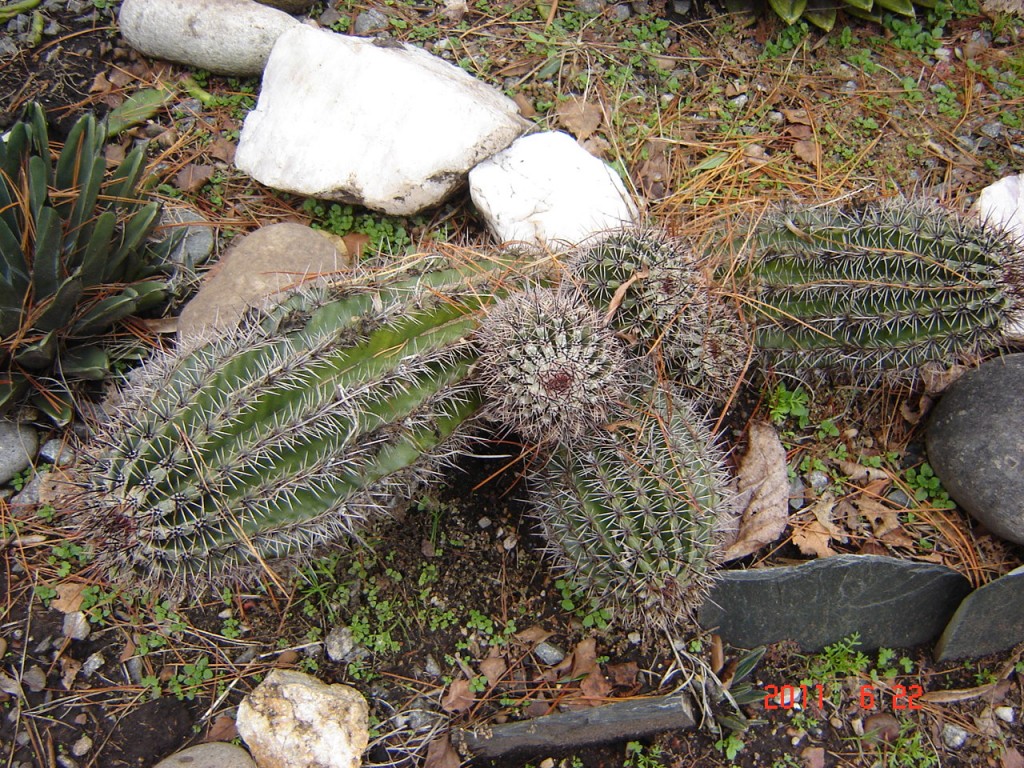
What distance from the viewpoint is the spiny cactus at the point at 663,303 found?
2.57 m

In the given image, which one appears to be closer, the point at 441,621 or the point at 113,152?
the point at 441,621

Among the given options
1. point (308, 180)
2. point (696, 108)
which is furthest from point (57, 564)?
point (696, 108)

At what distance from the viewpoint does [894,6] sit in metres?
3.86

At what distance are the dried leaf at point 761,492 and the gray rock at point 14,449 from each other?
273cm

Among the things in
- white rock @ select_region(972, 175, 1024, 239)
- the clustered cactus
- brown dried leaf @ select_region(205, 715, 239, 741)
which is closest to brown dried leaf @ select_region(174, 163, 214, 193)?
the clustered cactus

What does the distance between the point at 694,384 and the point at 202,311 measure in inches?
76.2

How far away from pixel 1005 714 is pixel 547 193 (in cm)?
272

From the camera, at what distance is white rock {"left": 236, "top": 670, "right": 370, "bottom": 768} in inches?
97.0

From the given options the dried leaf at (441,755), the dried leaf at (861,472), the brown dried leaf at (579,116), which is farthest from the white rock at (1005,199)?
the dried leaf at (441,755)

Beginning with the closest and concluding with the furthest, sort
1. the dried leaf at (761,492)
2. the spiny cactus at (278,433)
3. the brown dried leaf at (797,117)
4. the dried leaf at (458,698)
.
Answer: the spiny cactus at (278,433) < the dried leaf at (458,698) < the dried leaf at (761,492) < the brown dried leaf at (797,117)

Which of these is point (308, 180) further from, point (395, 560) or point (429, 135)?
point (395, 560)

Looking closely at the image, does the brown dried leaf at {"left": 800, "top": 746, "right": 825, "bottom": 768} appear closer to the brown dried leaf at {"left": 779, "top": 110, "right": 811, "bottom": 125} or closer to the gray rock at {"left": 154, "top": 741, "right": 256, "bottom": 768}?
the gray rock at {"left": 154, "top": 741, "right": 256, "bottom": 768}

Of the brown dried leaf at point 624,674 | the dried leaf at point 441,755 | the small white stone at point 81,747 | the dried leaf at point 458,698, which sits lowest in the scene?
the small white stone at point 81,747
